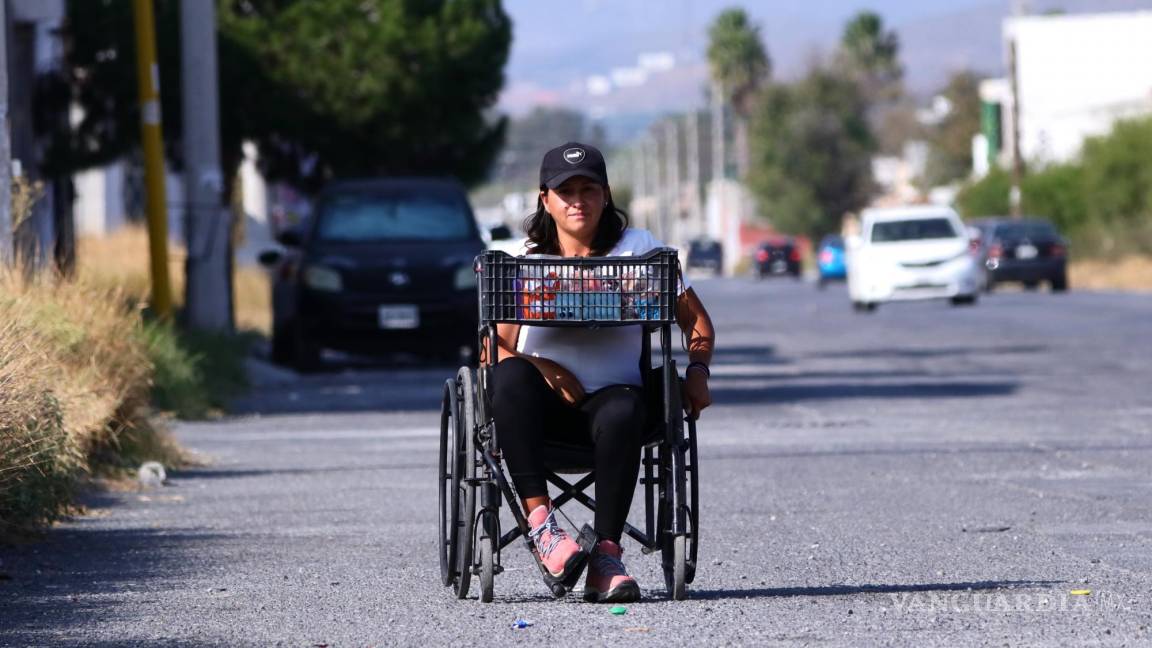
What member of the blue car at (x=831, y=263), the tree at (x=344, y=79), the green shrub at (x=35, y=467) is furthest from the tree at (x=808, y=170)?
the green shrub at (x=35, y=467)

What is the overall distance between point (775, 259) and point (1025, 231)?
27963 mm

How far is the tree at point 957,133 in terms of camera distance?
116938 millimetres

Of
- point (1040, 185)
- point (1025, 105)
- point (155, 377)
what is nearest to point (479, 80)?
point (155, 377)

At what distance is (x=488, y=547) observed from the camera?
23.8 feet

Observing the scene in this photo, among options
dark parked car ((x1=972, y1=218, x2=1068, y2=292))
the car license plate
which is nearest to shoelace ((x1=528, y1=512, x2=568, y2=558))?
the car license plate

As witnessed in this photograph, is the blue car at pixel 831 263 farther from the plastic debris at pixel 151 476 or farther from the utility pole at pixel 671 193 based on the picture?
the utility pole at pixel 671 193

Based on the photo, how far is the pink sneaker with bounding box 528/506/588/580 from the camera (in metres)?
7.07

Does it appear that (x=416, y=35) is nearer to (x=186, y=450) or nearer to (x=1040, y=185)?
(x=186, y=450)

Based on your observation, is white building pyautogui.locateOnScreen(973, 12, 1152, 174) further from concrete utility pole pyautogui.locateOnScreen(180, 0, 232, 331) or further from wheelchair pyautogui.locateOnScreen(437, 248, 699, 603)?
wheelchair pyautogui.locateOnScreen(437, 248, 699, 603)

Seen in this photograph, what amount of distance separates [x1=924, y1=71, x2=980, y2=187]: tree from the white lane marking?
101m

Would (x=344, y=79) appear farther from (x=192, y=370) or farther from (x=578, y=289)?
(x=578, y=289)

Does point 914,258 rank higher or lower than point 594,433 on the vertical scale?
higher

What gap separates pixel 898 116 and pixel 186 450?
134721 mm

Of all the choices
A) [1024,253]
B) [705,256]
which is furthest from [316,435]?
[705,256]
